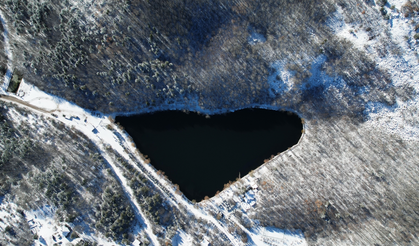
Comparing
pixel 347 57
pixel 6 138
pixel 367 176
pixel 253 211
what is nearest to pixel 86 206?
pixel 6 138

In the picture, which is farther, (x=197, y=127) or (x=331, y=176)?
(x=197, y=127)

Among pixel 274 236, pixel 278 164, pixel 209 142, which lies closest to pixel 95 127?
pixel 209 142

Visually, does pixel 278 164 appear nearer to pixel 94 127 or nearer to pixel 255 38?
pixel 255 38

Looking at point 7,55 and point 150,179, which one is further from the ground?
point 7,55

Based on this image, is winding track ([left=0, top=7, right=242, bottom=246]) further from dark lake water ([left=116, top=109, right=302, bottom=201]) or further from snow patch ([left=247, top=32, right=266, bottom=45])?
snow patch ([left=247, top=32, right=266, bottom=45])

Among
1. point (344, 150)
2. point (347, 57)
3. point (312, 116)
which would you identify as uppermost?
point (347, 57)

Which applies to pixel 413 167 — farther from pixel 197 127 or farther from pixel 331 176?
pixel 197 127

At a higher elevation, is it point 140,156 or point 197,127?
point 197,127

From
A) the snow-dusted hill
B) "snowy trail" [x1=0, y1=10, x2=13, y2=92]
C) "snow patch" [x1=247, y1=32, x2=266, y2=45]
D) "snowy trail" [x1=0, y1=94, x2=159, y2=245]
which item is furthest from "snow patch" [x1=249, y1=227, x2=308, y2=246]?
"snowy trail" [x1=0, y1=10, x2=13, y2=92]
